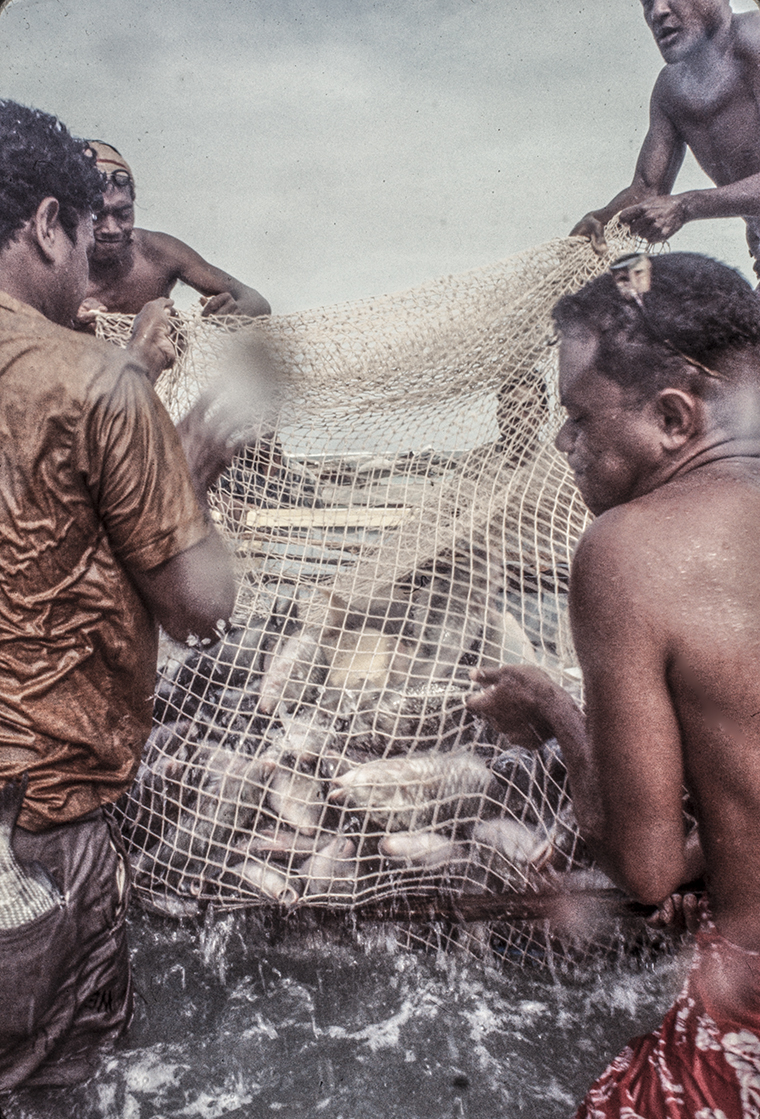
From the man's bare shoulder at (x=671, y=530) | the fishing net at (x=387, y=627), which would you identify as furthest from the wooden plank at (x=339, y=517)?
the man's bare shoulder at (x=671, y=530)

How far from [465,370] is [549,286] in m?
0.31

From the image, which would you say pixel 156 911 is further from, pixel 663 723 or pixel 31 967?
pixel 663 723

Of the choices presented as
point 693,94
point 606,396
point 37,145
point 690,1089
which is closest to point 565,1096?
point 690,1089

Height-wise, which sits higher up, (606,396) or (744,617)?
(606,396)

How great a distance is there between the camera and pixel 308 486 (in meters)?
2.30

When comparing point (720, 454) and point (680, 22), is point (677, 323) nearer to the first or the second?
point (720, 454)

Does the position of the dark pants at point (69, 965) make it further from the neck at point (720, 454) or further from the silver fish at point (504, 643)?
the neck at point (720, 454)

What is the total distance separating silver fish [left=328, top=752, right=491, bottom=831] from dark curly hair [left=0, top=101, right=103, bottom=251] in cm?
138

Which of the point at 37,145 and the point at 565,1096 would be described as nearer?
the point at 37,145

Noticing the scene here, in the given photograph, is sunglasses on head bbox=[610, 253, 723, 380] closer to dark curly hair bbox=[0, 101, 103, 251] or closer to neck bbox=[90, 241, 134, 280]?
dark curly hair bbox=[0, 101, 103, 251]

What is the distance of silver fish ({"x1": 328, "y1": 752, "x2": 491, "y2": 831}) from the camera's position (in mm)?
1781

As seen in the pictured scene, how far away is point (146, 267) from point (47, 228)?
0.45m

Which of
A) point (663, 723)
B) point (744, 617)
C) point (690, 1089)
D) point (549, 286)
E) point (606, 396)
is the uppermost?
point (549, 286)

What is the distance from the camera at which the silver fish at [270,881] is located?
1807 millimetres
